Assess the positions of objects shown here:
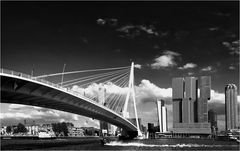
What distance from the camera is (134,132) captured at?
122938mm

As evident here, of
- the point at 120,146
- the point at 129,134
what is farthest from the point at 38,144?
the point at 129,134

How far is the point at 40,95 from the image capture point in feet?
175

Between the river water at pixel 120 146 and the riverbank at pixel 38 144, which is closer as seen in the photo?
the river water at pixel 120 146

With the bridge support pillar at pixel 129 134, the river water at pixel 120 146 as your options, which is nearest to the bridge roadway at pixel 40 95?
the river water at pixel 120 146

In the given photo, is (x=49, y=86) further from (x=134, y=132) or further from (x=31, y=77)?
(x=134, y=132)

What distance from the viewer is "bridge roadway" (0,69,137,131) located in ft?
151

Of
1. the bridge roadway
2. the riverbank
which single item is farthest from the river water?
the bridge roadway

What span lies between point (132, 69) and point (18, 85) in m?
62.1

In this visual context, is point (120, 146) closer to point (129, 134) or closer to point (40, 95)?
point (40, 95)

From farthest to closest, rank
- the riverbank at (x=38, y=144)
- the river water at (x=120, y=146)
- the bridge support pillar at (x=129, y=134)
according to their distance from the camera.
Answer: the bridge support pillar at (x=129, y=134), the riverbank at (x=38, y=144), the river water at (x=120, y=146)

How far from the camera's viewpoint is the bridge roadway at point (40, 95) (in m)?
46.1

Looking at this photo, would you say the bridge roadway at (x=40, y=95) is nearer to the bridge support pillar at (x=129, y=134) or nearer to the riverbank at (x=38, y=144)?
the riverbank at (x=38, y=144)

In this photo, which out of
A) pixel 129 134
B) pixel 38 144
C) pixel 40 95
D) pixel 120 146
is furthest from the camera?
pixel 129 134

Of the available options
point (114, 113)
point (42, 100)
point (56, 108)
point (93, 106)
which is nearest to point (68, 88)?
point (42, 100)
